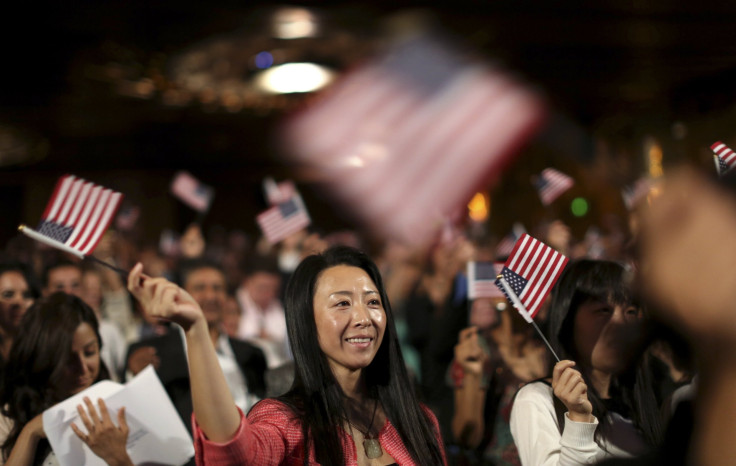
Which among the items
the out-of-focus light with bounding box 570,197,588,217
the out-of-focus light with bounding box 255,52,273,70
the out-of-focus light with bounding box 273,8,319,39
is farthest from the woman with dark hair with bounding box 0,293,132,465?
the out-of-focus light with bounding box 570,197,588,217

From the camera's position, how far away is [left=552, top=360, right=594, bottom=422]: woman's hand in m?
2.11

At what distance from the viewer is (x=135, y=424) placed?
270 centimetres

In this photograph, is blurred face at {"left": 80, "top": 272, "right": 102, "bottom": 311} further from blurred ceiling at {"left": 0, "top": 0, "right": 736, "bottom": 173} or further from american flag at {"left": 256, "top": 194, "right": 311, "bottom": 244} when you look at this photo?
blurred ceiling at {"left": 0, "top": 0, "right": 736, "bottom": 173}

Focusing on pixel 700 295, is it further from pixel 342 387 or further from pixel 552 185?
pixel 552 185

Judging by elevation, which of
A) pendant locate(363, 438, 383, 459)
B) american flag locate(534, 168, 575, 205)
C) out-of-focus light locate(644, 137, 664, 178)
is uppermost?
out-of-focus light locate(644, 137, 664, 178)

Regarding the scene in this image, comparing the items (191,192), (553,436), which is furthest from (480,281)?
(191,192)

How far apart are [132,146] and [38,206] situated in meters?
2.76

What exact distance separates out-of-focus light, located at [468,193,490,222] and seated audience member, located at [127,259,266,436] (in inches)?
469

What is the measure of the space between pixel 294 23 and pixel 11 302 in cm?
742

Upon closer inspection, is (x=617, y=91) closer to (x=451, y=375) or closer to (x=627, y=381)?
(x=451, y=375)

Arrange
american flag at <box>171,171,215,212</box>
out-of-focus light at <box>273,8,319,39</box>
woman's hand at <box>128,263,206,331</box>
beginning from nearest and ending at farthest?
1. woman's hand at <box>128,263,206,331</box>
2. american flag at <box>171,171,215,212</box>
3. out-of-focus light at <box>273,8,319,39</box>

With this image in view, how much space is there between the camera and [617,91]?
12.6 m

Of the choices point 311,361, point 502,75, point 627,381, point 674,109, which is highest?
point 502,75

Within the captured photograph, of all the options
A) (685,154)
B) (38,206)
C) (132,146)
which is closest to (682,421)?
(685,154)
